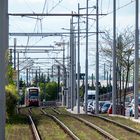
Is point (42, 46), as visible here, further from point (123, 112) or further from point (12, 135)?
point (12, 135)

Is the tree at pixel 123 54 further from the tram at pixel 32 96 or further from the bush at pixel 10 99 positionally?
the tram at pixel 32 96

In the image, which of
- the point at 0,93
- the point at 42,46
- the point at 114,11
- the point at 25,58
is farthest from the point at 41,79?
the point at 0,93

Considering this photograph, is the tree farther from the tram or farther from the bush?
the tram

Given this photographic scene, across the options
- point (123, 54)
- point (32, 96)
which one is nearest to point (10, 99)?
point (123, 54)

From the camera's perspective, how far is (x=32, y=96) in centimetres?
9694

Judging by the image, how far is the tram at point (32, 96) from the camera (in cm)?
9562

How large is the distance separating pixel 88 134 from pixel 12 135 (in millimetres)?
3398

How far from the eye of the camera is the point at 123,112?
54.3m

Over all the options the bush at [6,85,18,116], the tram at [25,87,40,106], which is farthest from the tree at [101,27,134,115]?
the tram at [25,87,40,106]

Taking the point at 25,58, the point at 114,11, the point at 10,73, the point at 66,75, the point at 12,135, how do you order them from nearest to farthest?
the point at 12,135 < the point at 10,73 < the point at 114,11 < the point at 25,58 < the point at 66,75

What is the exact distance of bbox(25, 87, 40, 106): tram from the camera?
95.6m

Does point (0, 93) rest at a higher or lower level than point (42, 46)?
lower

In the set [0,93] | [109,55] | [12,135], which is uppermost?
[109,55]

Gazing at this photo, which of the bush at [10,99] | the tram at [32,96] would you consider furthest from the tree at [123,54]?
the tram at [32,96]
